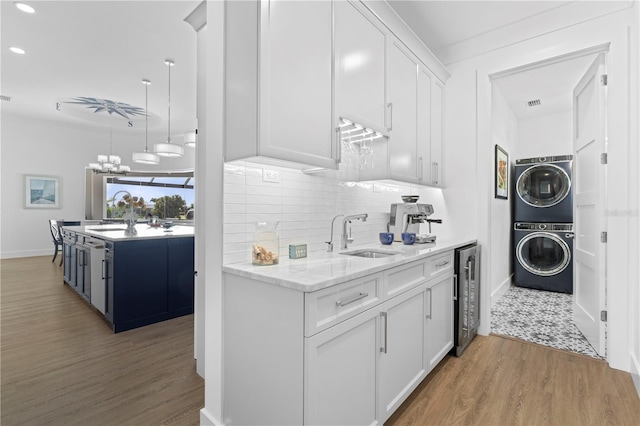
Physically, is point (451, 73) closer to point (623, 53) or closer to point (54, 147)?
point (623, 53)

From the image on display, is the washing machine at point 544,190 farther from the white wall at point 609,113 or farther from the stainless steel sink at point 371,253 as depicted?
the stainless steel sink at point 371,253

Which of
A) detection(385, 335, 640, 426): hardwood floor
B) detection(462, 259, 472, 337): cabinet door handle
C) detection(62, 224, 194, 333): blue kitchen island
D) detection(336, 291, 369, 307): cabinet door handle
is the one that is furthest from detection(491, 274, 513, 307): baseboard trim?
detection(62, 224, 194, 333): blue kitchen island

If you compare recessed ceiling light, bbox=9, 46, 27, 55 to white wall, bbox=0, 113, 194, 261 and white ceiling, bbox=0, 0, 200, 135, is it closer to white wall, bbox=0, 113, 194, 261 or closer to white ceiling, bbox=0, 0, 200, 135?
white ceiling, bbox=0, 0, 200, 135

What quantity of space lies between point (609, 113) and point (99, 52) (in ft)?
18.0

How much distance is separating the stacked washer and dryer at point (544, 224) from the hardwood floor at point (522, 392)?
7.47 feet

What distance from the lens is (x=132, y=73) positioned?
15.1 ft

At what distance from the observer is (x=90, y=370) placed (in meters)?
2.28

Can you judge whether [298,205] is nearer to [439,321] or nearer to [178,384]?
[439,321]

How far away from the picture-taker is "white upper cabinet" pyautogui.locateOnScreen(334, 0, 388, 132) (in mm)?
1846

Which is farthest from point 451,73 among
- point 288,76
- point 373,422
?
point 373,422

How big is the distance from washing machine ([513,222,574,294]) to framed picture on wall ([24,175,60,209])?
10.1 meters

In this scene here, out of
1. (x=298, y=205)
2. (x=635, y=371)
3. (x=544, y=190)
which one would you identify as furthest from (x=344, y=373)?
(x=544, y=190)

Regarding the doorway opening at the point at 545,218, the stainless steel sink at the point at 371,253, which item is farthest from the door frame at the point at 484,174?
the stainless steel sink at the point at 371,253

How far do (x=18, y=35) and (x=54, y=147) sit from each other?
513 centimetres
